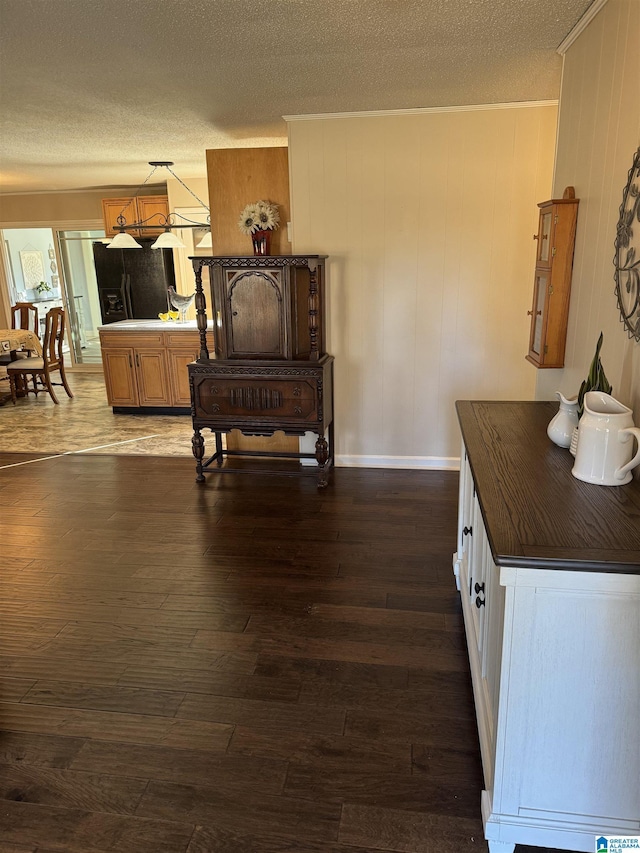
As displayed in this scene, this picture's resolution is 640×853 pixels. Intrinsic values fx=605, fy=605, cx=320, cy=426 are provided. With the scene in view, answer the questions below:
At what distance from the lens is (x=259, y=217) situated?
13.7 ft

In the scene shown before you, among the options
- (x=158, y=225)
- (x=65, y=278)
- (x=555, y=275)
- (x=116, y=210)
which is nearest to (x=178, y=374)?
(x=158, y=225)

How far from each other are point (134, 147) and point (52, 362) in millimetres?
2950

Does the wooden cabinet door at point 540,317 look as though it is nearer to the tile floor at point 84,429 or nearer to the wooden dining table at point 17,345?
the tile floor at point 84,429

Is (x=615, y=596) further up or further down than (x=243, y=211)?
further down

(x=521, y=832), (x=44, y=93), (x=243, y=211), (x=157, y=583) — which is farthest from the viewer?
(x=243, y=211)

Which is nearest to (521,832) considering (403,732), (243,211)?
(403,732)

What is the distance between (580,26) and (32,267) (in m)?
8.66

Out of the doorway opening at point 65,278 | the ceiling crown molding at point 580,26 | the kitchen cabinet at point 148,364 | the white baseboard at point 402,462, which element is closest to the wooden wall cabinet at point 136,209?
the doorway opening at point 65,278

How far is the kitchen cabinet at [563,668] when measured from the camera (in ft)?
4.46

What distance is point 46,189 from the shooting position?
7.59m

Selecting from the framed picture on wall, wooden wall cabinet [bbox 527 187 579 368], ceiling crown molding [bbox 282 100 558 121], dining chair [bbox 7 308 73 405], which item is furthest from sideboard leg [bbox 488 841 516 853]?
the framed picture on wall

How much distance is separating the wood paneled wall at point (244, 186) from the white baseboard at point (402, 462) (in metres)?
1.58

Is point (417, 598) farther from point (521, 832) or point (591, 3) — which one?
point (591, 3)

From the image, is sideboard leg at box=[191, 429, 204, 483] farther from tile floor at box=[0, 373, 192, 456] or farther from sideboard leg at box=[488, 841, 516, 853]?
sideboard leg at box=[488, 841, 516, 853]
